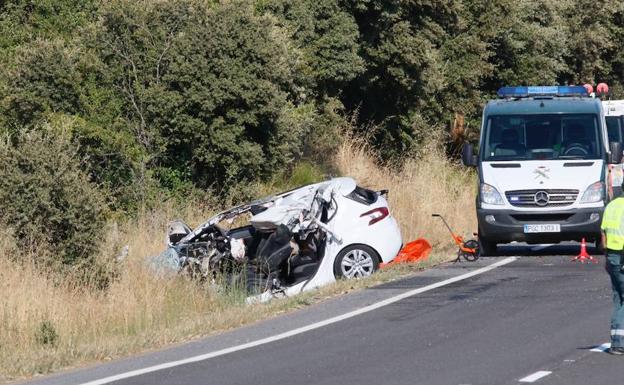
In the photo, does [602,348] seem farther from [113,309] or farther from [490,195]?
[490,195]

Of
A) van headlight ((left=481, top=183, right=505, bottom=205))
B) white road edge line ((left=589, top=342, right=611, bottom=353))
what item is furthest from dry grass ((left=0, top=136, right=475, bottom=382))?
white road edge line ((left=589, top=342, right=611, bottom=353))

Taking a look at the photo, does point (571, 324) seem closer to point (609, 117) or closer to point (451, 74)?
point (609, 117)

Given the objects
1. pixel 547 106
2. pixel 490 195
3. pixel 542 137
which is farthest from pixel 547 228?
pixel 547 106

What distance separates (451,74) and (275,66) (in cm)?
1216

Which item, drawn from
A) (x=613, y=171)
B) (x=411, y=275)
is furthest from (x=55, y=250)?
(x=613, y=171)

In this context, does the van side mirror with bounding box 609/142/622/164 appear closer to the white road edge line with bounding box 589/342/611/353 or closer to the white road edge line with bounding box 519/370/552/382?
the white road edge line with bounding box 589/342/611/353

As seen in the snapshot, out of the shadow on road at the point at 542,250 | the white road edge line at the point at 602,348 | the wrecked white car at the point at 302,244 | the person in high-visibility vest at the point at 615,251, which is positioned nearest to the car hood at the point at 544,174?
the shadow on road at the point at 542,250

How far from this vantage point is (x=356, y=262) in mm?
18203

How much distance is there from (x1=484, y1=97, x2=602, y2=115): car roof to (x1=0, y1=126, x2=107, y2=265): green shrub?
7224mm

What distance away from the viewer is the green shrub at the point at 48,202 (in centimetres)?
1736

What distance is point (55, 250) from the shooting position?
57.5 feet

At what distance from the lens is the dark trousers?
11.1 m

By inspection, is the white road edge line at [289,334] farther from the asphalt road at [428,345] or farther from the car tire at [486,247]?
the car tire at [486,247]

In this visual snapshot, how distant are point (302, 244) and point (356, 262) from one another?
87 centimetres
